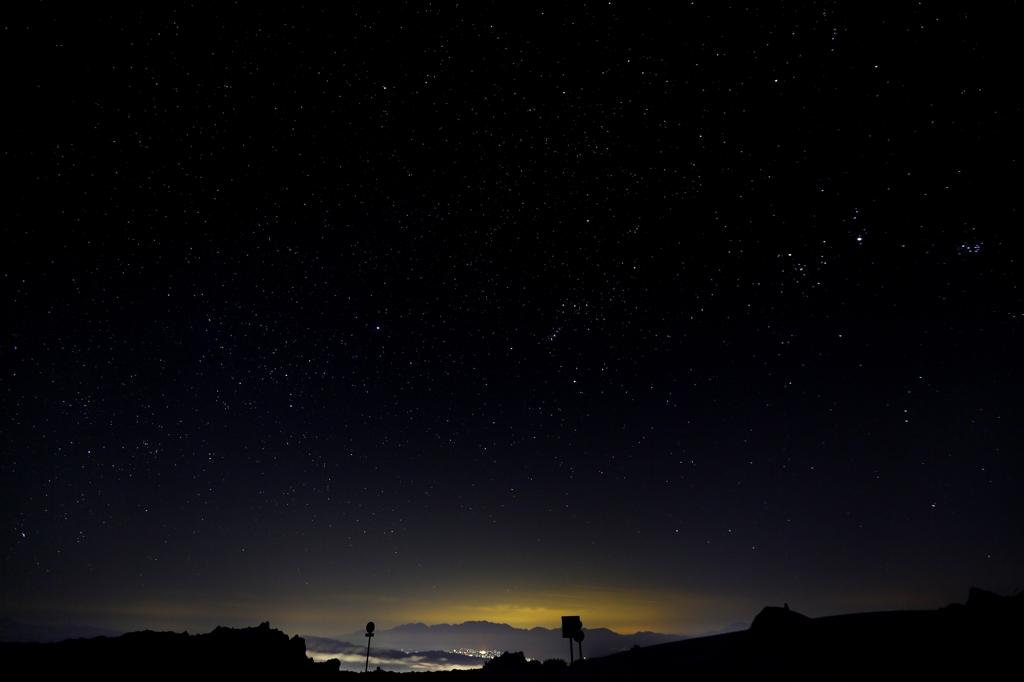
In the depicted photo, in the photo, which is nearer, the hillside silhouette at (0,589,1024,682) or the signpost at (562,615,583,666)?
the hillside silhouette at (0,589,1024,682)

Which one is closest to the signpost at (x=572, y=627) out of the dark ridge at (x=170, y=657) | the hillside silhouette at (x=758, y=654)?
the hillside silhouette at (x=758, y=654)

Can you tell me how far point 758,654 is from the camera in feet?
42.3

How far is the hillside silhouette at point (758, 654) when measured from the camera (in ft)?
34.6

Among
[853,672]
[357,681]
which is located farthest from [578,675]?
[357,681]

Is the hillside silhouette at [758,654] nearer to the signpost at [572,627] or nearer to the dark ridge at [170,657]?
the dark ridge at [170,657]

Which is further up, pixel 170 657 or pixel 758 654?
pixel 758 654

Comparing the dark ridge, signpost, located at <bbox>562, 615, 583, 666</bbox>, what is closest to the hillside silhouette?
the dark ridge

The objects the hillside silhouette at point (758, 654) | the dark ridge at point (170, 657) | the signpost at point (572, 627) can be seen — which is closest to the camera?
the hillside silhouette at point (758, 654)

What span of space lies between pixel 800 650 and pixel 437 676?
42.1 feet

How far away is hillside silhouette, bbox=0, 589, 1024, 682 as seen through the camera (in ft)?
34.6

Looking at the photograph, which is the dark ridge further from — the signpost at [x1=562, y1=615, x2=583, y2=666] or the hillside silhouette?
the signpost at [x1=562, y1=615, x2=583, y2=666]

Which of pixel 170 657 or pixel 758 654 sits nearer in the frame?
pixel 758 654

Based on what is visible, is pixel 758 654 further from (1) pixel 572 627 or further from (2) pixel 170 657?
(2) pixel 170 657

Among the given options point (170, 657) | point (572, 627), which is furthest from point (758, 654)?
point (170, 657)
